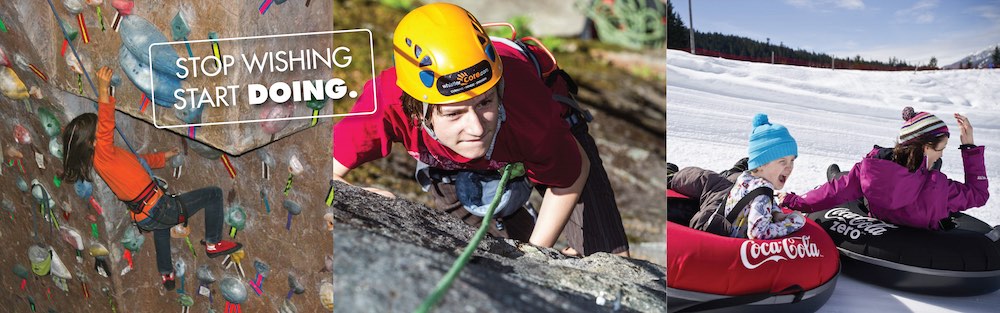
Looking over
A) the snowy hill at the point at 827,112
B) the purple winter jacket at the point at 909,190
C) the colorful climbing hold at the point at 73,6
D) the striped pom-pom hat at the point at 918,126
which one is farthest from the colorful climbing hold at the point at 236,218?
the striped pom-pom hat at the point at 918,126

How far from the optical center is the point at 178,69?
2076 millimetres

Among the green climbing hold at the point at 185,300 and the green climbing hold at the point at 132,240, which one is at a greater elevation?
the green climbing hold at the point at 132,240

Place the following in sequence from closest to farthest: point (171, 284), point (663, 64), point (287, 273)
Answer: point (663, 64)
point (287, 273)
point (171, 284)

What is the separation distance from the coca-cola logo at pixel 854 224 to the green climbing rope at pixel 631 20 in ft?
4.59

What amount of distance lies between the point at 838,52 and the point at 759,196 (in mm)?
731

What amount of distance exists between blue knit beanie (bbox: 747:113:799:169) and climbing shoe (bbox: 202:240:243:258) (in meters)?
1.57

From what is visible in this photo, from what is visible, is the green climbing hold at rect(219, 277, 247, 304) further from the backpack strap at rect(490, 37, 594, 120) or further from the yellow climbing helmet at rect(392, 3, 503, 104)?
the backpack strap at rect(490, 37, 594, 120)

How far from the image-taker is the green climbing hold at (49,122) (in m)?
2.30

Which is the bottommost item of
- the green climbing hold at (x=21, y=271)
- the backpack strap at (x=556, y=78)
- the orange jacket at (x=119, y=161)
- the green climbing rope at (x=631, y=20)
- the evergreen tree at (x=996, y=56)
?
the green climbing hold at (x=21, y=271)

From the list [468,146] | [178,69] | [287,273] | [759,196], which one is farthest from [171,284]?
[759,196]

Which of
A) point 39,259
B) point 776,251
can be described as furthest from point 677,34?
point 39,259

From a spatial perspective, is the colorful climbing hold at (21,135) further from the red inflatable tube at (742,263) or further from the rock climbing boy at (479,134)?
the red inflatable tube at (742,263)

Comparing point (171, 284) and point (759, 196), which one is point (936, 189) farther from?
point (171, 284)

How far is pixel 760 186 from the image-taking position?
2506 mm
